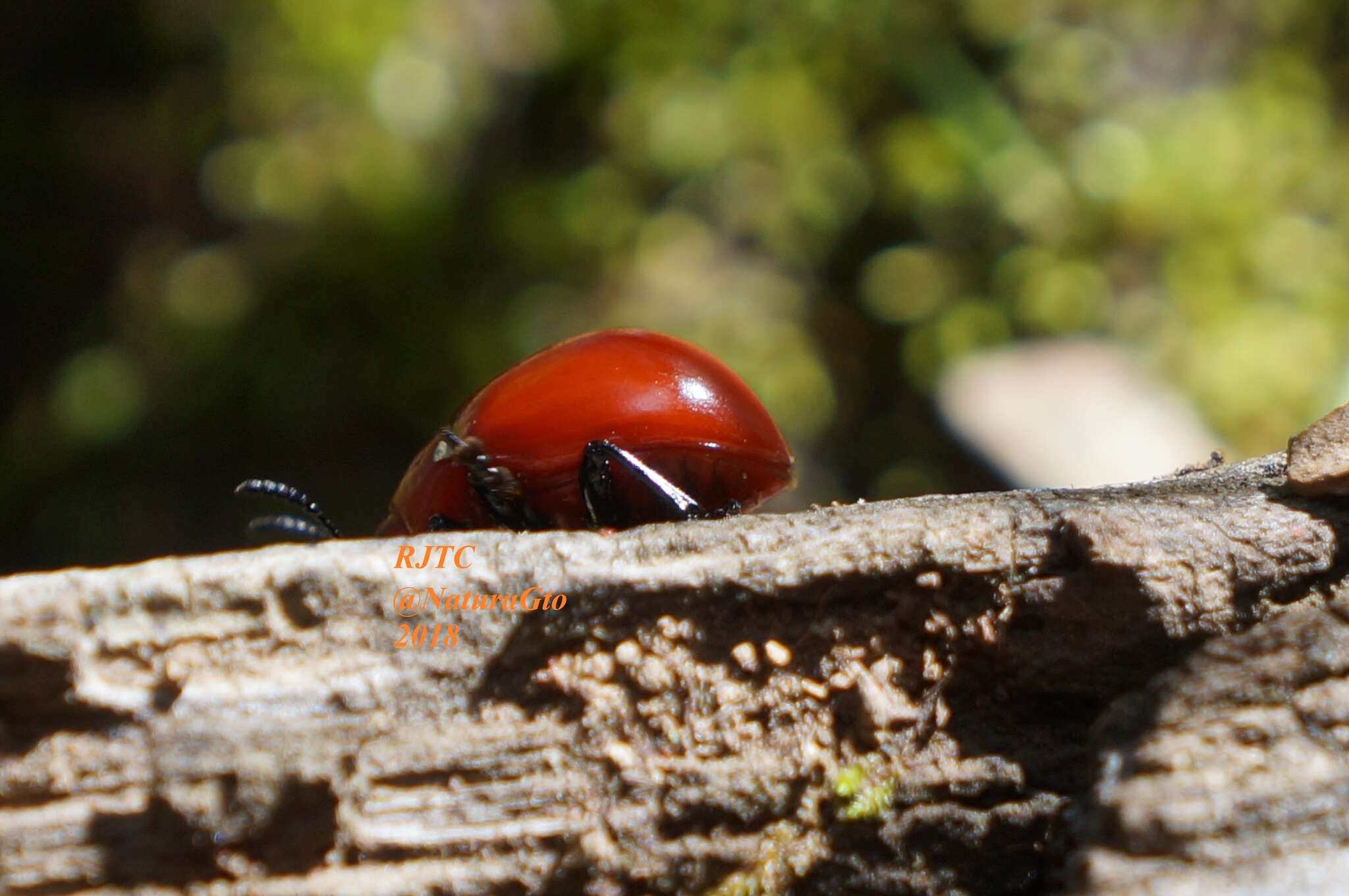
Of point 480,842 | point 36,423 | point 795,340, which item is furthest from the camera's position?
point 36,423

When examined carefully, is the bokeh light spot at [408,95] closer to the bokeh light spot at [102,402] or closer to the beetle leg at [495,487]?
the bokeh light spot at [102,402]

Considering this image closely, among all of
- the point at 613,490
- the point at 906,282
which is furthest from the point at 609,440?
the point at 906,282

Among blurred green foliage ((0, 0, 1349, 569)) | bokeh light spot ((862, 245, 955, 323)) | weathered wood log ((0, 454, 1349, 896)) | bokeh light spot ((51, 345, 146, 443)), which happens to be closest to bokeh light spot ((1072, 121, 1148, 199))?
blurred green foliage ((0, 0, 1349, 569))

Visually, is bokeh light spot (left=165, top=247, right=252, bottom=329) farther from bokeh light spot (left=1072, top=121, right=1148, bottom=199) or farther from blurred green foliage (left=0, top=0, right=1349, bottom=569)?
bokeh light spot (left=1072, top=121, right=1148, bottom=199)

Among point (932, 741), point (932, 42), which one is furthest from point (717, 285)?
point (932, 741)

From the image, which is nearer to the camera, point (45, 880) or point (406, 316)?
point (45, 880)

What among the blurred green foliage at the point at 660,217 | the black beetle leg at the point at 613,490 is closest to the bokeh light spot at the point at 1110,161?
the blurred green foliage at the point at 660,217

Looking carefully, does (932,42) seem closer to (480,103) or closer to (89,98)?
(480,103)
